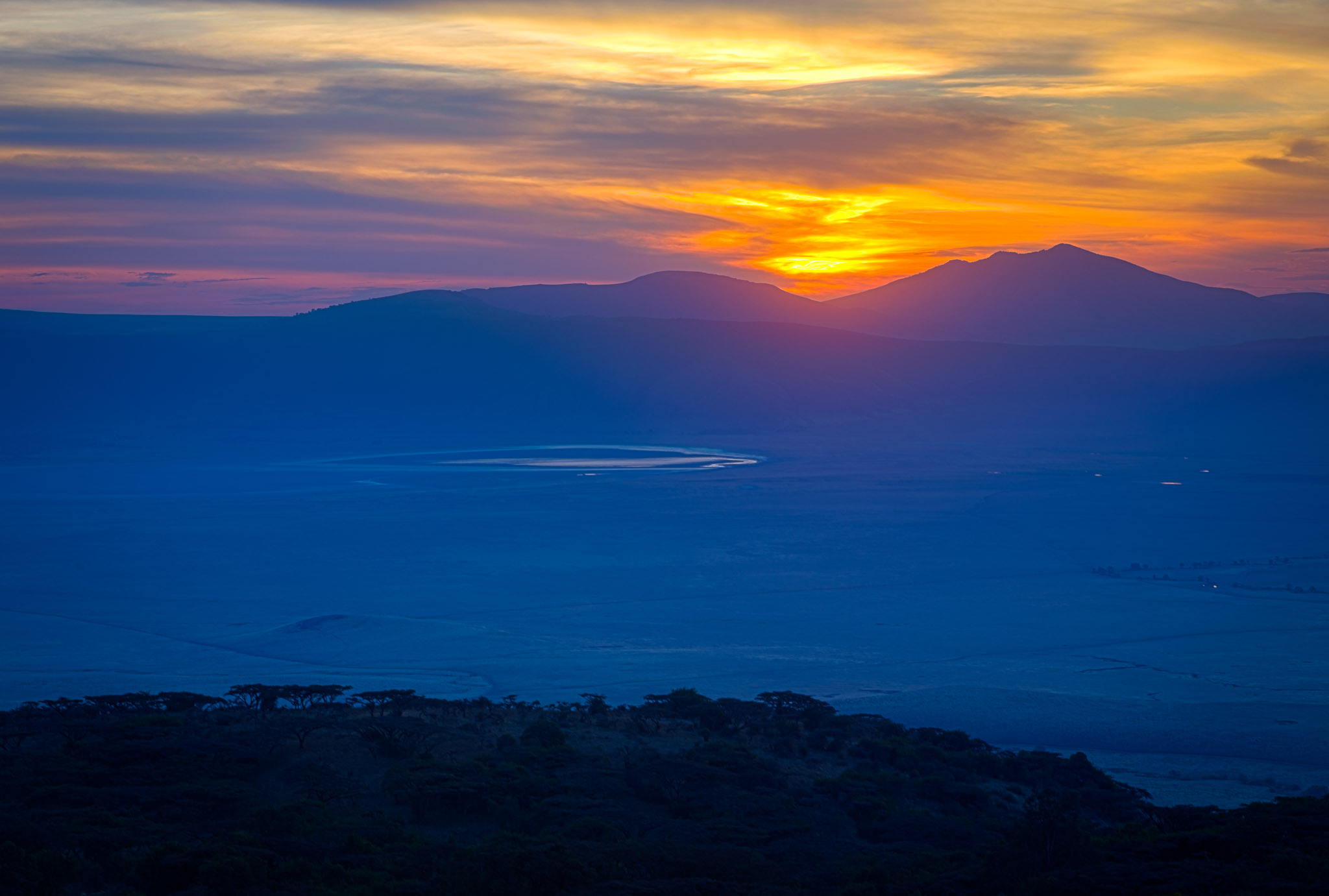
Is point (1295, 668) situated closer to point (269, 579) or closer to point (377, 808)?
point (377, 808)

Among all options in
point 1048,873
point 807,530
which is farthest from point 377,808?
point 807,530

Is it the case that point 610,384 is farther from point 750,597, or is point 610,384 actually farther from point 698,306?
point 750,597

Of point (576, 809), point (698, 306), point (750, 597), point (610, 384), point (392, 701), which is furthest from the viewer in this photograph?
point (698, 306)

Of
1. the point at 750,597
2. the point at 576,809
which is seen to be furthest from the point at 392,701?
the point at 750,597

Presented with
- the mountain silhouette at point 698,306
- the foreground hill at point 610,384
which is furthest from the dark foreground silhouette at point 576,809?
the mountain silhouette at point 698,306

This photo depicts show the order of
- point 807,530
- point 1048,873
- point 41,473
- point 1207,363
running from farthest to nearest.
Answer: point 1207,363
point 41,473
point 807,530
point 1048,873
